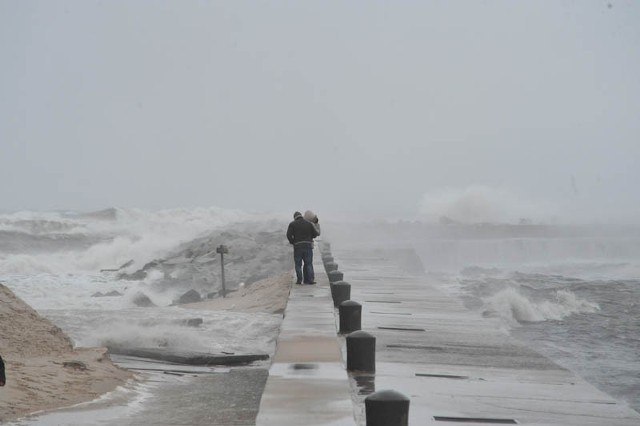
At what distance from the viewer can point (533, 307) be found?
2416 centimetres

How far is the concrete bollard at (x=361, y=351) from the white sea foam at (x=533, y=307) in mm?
13451

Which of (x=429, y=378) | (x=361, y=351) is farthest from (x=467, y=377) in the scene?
(x=361, y=351)

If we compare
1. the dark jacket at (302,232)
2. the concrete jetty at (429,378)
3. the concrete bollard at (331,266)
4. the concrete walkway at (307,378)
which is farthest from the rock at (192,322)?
the concrete bollard at (331,266)

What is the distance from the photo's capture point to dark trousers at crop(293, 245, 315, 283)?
60.3ft

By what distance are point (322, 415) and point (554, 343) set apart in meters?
12.4

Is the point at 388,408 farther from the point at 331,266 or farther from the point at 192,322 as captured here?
the point at 331,266

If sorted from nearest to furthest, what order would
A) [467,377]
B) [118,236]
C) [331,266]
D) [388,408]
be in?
[388,408] → [467,377] → [331,266] → [118,236]

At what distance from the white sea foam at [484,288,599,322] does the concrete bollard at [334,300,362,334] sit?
428 inches

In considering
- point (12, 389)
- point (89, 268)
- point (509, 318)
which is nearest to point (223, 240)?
point (89, 268)

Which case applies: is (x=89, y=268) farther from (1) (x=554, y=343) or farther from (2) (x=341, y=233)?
(1) (x=554, y=343)

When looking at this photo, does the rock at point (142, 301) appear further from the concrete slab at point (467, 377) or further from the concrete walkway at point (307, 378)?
the concrete walkway at point (307, 378)

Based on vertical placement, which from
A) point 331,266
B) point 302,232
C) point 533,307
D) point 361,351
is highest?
point 302,232

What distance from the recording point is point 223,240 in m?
41.5

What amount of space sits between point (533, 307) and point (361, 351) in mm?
15351
